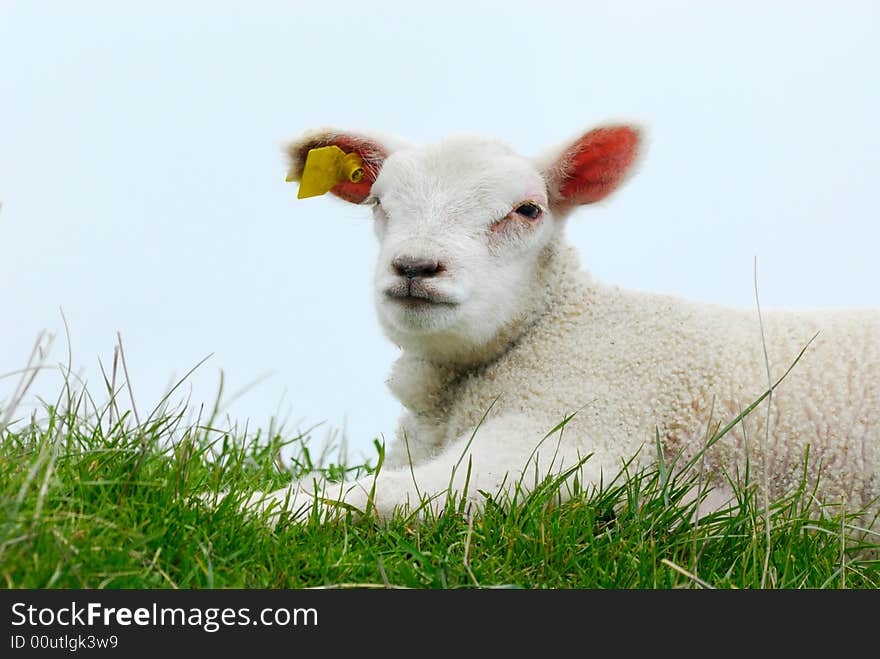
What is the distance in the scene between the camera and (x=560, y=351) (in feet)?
16.0

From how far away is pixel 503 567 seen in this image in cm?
354

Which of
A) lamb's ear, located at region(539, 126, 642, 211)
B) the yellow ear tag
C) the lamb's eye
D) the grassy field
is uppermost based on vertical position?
the yellow ear tag

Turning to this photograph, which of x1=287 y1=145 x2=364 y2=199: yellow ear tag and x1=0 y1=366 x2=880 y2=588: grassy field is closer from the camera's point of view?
x1=0 y1=366 x2=880 y2=588: grassy field

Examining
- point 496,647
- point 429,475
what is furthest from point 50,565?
point 429,475

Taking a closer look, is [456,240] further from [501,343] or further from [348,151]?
[348,151]

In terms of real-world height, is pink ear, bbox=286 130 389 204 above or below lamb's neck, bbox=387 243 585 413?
above

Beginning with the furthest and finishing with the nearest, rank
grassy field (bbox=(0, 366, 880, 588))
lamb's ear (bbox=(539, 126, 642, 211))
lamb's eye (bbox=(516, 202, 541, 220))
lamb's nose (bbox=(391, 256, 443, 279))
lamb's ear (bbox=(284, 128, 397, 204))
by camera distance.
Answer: lamb's ear (bbox=(284, 128, 397, 204)), lamb's ear (bbox=(539, 126, 642, 211)), lamb's eye (bbox=(516, 202, 541, 220)), lamb's nose (bbox=(391, 256, 443, 279)), grassy field (bbox=(0, 366, 880, 588))

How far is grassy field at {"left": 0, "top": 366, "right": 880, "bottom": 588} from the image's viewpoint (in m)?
3.04

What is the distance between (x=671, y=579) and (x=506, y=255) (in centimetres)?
181

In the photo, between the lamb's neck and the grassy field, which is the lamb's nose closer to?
the lamb's neck

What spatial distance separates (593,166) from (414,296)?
136cm

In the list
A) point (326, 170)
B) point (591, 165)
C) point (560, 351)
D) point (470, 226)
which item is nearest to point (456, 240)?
point (470, 226)

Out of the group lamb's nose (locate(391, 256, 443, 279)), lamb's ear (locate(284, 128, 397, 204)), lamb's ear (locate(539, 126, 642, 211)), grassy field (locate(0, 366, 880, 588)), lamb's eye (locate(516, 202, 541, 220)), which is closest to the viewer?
grassy field (locate(0, 366, 880, 588))

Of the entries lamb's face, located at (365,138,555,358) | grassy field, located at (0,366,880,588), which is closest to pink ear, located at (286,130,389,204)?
lamb's face, located at (365,138,555,358)
